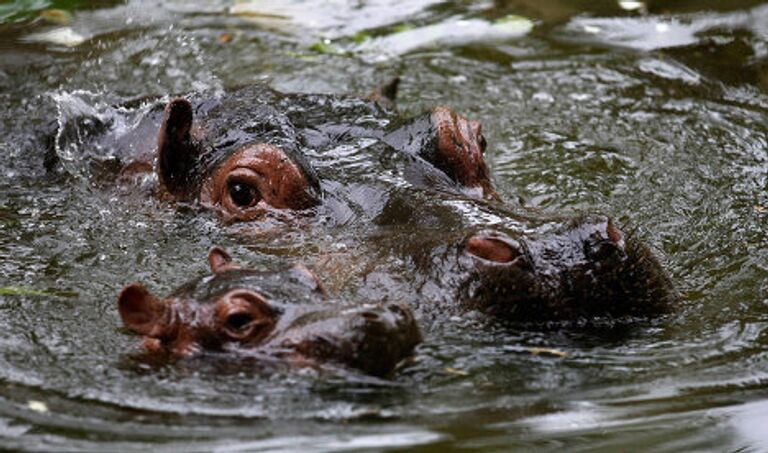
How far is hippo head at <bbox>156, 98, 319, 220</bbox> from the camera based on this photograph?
19.3 ft

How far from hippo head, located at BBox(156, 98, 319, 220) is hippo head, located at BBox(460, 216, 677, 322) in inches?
51.9

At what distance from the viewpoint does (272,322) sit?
4578 millimetres

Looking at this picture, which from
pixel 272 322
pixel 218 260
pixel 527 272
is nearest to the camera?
pixel 272 322

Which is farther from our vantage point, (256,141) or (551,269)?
(256,141)

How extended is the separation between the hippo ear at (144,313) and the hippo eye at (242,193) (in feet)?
4.40

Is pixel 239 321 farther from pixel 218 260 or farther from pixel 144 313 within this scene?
pixel 218 260

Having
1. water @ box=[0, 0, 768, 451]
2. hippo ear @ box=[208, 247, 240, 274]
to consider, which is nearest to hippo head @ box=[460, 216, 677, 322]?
water @ box=[0, 0, 768, 451]

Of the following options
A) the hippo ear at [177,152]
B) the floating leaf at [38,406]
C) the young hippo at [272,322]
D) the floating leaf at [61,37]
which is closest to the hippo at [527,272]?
the young hippo at [272,322]

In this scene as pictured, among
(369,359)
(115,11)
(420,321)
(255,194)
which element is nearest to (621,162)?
(255,194)

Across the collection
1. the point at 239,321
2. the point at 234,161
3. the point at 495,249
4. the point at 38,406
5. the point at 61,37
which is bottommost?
the point at 38,406

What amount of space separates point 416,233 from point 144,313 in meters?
1.18

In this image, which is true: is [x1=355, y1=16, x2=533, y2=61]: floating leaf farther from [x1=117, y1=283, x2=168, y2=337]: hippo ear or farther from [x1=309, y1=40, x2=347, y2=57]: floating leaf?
[x1=117, y1=283, x2=168, y2=337]: hippo ear

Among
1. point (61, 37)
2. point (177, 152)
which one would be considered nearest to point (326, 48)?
point (61, 37)

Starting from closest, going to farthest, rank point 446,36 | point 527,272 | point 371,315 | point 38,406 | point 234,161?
point 371,315, point 38,406, point 527,272, point 234,161, point 446,36
